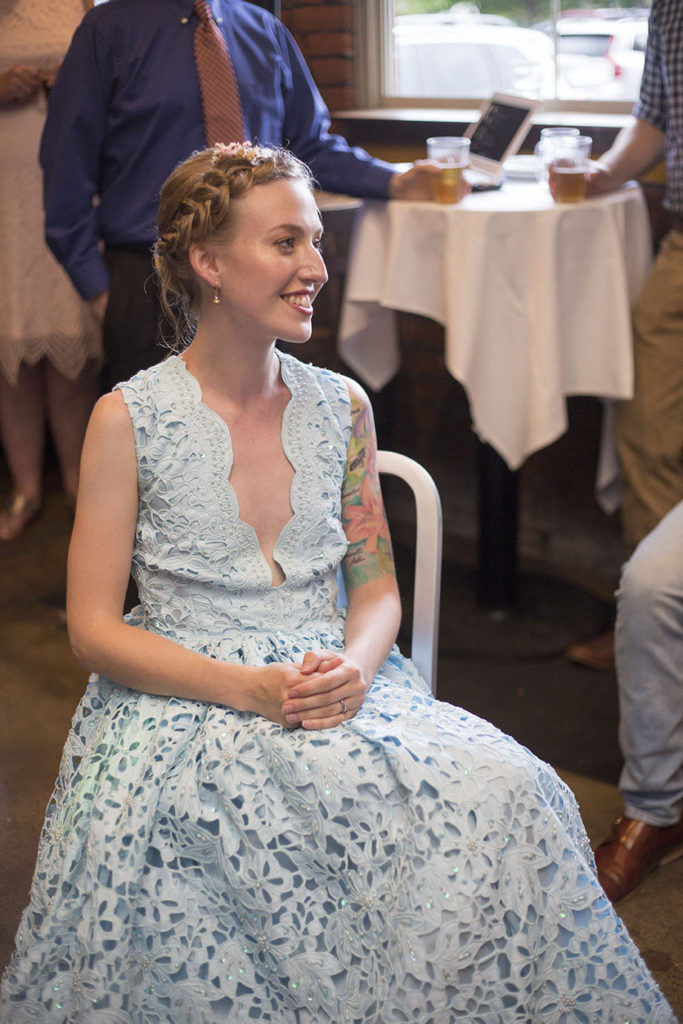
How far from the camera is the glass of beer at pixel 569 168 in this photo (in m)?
2.52

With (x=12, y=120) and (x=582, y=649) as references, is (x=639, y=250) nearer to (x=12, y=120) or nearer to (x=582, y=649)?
(x=582, y=649)

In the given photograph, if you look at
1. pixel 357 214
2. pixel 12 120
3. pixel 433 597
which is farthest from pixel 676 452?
pixel 12 120

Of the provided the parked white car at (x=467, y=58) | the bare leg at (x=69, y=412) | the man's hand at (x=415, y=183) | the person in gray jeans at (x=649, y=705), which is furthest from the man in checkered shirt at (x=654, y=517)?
the bare leg at (x=69, y=412)

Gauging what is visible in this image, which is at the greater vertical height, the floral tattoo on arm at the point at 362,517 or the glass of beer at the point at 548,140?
the glass of beer at the point at 548,140

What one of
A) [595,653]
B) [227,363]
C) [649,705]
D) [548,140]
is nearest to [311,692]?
[227,363]

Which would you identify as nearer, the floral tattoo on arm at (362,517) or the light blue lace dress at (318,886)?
the light blue lace dress at (318,886)

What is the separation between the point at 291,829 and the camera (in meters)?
1.21

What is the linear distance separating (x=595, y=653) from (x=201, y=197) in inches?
68.0

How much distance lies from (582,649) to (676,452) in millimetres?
553

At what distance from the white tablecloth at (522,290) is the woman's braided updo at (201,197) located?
42.9 inches

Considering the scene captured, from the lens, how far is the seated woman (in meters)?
1.17

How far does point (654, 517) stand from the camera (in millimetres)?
2576

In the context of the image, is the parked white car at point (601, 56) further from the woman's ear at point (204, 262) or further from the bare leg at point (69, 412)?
the woman's ear at point (204, 262)

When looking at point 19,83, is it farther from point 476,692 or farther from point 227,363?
point 476,692
